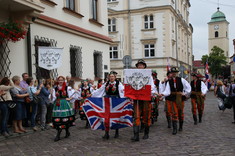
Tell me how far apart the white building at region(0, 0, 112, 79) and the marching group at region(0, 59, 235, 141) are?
1.53 metres

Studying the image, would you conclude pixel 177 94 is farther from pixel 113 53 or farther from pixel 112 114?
pixel 113 53

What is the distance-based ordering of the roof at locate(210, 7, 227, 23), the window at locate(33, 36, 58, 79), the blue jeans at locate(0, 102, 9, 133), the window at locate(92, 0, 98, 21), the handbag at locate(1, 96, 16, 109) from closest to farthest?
the blue jeans at locate(0, 102, 9, 133)
the handbag at locate(1, 96, 16, 109)
the window at locate(33, 36, 58, 79)
the window at locate(92, 0, 98, 21)
the roof at locate(210, 7, 227, 23)

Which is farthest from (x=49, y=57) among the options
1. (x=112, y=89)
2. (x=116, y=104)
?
(x=116, y=104)

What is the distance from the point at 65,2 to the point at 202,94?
7.63 m

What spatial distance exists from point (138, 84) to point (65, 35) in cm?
718

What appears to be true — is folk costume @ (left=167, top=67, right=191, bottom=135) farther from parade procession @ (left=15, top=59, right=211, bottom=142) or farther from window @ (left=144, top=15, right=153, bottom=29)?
window @ (left=144, top=15, right=153, bottom=29)

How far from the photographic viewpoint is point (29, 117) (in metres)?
9.87

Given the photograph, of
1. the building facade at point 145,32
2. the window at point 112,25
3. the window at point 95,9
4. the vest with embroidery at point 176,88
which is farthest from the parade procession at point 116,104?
the window at point 112,25

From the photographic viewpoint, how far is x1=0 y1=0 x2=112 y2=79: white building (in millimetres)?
10336

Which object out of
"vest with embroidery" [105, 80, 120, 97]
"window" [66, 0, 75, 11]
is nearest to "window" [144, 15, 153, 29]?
"window" [66, 0, 75, 11]

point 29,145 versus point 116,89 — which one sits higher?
point 116,89

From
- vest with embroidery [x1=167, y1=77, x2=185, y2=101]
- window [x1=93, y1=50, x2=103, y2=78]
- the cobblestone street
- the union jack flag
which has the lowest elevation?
the cobblestone street

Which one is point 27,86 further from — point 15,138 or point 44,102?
point 15,138

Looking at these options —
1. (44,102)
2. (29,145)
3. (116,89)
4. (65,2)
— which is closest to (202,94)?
(116,89)
